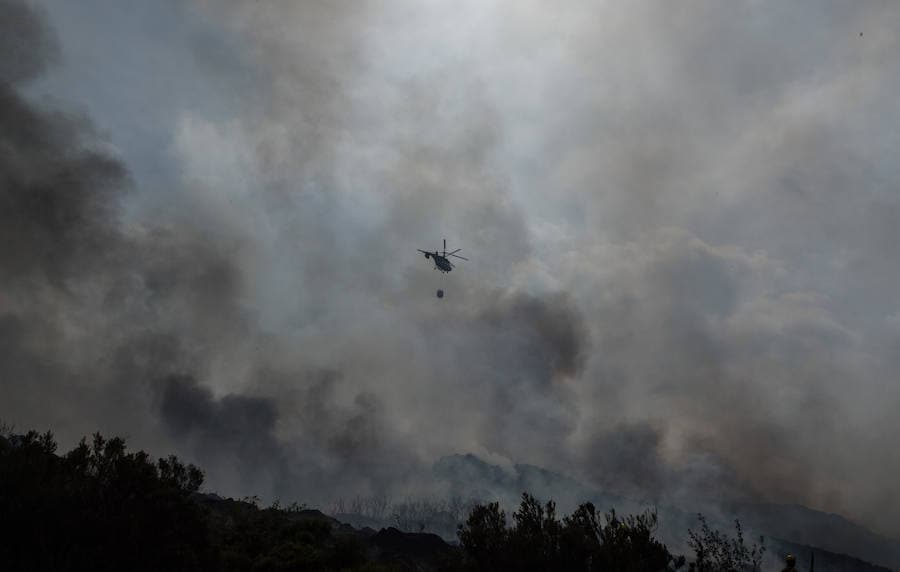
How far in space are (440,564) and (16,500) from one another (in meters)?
24.1

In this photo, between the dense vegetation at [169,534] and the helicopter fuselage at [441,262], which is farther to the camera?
the helicopter fuselage at [441,262]

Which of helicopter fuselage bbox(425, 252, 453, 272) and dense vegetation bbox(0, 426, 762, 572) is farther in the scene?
helicopter fuselage bbox(425, 252, 453, 272)

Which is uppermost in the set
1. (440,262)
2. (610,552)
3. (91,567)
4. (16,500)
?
(440,262)

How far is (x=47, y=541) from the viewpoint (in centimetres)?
2986

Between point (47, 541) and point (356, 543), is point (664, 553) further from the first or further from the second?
point (47, 541)

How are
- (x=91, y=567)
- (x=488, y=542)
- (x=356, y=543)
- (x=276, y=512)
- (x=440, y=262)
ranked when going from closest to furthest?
1. (x=91, y=567)
2. (x=488, y=542)
3. (x=356, y=543)
4. (x=276, y=512)
5. (x=440, y=262)

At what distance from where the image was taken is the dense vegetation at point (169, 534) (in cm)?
3095

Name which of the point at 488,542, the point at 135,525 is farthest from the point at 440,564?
the point at 135,525

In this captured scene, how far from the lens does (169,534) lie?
3403 centimetres

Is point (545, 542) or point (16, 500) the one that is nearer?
point (16, 500)

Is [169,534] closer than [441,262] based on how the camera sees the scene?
Yes

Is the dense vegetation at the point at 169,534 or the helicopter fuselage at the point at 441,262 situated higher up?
the helicopter fuselage at the point at 441,262

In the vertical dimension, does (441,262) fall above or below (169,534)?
above

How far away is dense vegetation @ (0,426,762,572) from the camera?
102ft
